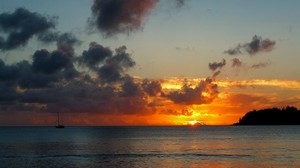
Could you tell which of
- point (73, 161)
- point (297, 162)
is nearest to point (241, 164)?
point (297, 162)

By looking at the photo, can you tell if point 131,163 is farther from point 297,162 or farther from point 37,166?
point 297,162

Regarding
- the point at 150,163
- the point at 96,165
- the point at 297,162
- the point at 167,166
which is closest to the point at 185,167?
the point at 167,166

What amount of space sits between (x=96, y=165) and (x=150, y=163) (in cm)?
979

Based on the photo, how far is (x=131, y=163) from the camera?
270 ft

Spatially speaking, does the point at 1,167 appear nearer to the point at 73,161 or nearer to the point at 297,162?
the point at 73,161

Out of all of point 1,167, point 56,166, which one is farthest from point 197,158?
point 1,167

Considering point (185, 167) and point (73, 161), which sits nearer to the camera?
point (185, 167)

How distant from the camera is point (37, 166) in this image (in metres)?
80.0

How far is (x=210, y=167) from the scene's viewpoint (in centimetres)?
7675

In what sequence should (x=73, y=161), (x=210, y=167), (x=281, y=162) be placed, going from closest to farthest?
1. (x=210, y=167)
2. (x=281, y=162)
3. (x=73, y=161)

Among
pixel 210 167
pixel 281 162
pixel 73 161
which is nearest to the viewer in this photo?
pixel 210 167

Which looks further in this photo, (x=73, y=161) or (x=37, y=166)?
(x=73, y=161)

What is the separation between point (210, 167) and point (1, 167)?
35.5 meters

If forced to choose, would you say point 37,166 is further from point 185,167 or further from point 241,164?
point 241,164
